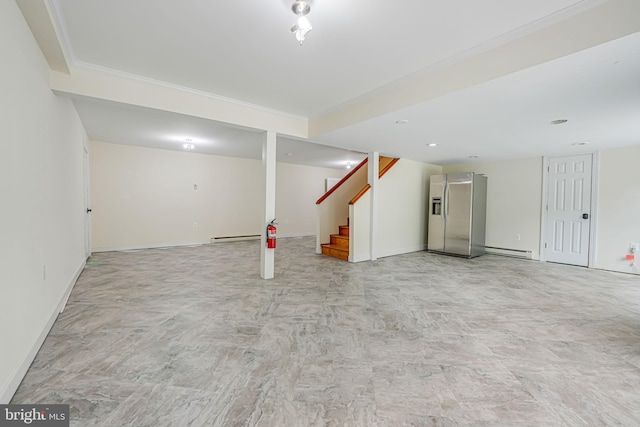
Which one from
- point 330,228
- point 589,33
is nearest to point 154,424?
point 589,33

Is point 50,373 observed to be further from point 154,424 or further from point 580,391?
point 580,391

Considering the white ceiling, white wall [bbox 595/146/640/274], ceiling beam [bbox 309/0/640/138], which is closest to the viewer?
ceiling beam [bbox 309/0/640/138]

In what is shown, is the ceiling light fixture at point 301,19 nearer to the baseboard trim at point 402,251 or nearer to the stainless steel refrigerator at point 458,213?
the baseboard trim at point 402,251

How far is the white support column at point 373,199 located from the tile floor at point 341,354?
1.70m

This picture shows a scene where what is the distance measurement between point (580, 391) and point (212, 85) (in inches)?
165

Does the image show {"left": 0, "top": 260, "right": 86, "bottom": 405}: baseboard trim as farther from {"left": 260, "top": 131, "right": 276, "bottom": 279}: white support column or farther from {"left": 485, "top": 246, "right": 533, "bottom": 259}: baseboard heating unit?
{"left": 485, "top": 246, "right": 533, "bottom": 259}: baseboard heating unit


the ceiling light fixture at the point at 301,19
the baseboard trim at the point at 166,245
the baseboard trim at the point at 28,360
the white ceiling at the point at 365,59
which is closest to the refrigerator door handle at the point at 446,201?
the white ceiling at the point at 365,59

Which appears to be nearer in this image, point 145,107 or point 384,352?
point 384,352

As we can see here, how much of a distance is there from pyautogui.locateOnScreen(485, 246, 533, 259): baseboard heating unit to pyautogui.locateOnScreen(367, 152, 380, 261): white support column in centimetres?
308

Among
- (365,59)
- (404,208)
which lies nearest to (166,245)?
(404,208)

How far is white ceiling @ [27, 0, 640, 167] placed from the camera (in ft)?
6.31

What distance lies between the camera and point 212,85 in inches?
125

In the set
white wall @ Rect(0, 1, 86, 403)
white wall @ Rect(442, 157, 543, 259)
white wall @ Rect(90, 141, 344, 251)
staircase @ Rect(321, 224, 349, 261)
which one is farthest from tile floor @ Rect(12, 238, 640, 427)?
white wall @ Rect(90, 141, 344, 251)

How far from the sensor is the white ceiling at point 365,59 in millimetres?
1923
